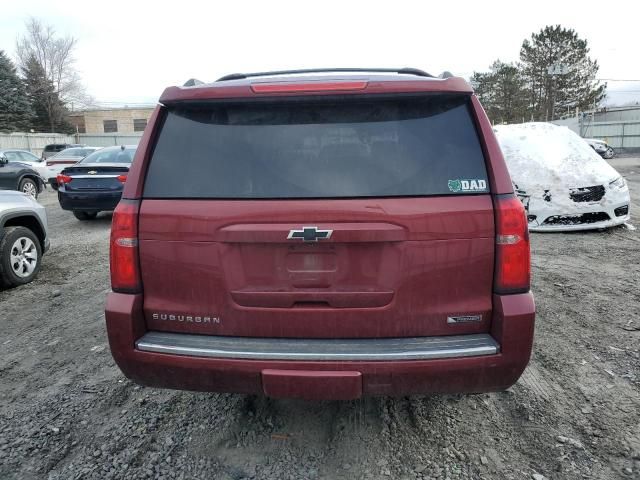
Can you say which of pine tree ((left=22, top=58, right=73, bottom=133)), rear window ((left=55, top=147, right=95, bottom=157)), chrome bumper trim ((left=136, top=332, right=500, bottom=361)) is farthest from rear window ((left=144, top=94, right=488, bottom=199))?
pine tree ((left=22, top=58, right=73, bottom=133))

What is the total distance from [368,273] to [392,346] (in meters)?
0.37

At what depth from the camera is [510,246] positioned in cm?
230

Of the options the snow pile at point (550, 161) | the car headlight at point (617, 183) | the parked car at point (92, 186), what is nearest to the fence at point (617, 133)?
the snow pile at point (550, 161)

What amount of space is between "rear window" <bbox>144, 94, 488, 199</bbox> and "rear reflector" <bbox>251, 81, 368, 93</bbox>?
74 mm

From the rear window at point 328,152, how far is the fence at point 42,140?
110 feet

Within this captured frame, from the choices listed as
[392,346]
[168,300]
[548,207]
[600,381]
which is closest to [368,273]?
[392,346]

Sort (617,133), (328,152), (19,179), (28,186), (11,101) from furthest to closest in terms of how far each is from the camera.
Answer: (11,101) < (617,133) < (28,186) < (19,179) < (328,152)

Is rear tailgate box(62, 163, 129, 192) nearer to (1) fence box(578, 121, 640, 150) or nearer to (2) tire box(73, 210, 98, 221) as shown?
(2) tire box(73, 210, 98, 221)

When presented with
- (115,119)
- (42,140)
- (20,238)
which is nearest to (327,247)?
(20,238)

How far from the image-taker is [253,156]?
2410 millimetres

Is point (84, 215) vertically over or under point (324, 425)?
over

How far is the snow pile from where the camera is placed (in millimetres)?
8055

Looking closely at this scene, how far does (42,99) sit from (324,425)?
6239 centimetres

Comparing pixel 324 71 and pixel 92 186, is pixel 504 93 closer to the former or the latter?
pixel 92 186
